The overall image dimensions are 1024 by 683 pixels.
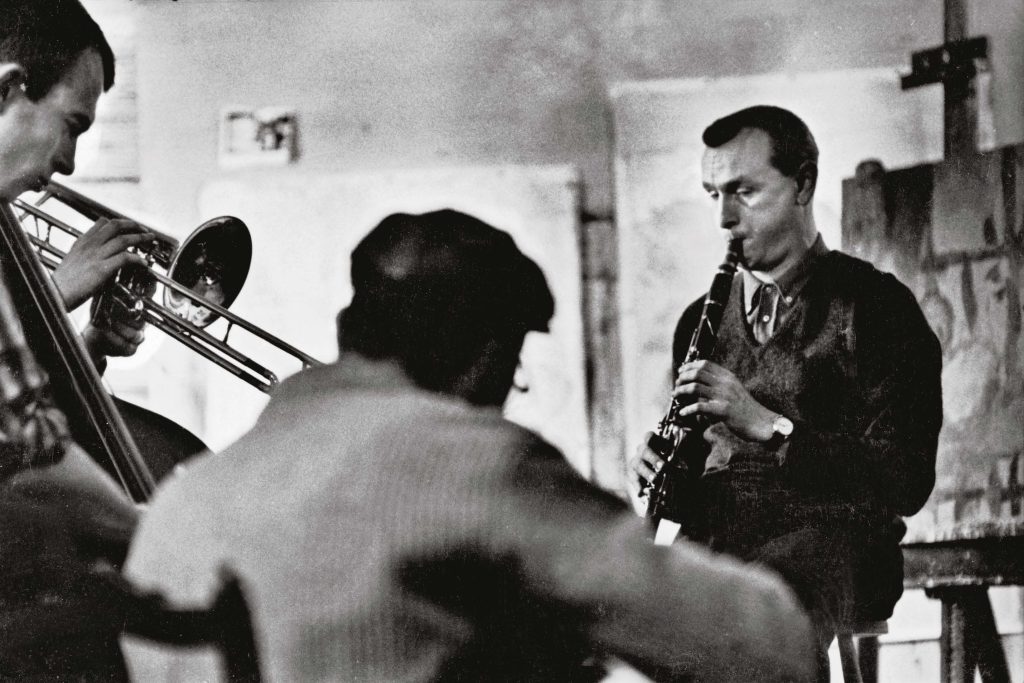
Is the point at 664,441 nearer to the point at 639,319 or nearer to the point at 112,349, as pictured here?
the point at 639,319

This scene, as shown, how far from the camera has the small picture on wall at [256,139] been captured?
2244 millimetres

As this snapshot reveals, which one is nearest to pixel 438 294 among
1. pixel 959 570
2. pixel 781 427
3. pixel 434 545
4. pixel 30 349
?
pixel 434 545

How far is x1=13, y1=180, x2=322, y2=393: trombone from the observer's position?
7.18 ft

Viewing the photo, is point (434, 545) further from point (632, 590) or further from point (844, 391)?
point (844, 391)

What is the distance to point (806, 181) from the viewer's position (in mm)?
2176

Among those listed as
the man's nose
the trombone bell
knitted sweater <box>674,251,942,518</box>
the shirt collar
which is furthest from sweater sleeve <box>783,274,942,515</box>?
the man's nose

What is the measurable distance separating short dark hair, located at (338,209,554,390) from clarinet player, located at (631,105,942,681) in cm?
34

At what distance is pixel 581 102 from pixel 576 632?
3.39 ft

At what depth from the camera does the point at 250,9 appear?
89.1 inches

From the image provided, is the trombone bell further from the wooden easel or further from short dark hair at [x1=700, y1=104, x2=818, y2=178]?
the wooden easel

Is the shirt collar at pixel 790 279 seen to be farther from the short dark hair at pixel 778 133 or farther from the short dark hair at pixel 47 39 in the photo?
the short dark hair at pixel 47 39

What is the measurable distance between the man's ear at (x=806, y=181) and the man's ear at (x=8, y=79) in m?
1.47

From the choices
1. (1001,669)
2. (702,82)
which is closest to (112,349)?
(702,82)

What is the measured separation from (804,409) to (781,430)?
6cm
